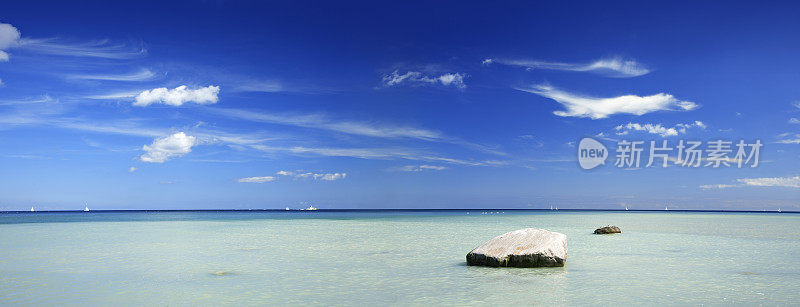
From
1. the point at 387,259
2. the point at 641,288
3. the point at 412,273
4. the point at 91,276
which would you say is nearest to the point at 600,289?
the point at 641,288

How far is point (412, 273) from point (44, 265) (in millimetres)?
12297

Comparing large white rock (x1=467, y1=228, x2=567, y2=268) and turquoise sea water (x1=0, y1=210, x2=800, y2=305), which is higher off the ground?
large white rock (x1=467, y1=228, x2=567, y2=268)

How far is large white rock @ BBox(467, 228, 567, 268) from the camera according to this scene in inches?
595

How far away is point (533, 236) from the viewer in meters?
16.2

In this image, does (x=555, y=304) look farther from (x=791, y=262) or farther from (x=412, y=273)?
(x=791, y=262)

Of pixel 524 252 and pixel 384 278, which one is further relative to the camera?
pixel 524 252

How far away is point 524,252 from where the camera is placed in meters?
15.1

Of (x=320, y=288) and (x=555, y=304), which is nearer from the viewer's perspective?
(x=555, y=304)

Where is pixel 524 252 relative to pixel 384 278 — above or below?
above

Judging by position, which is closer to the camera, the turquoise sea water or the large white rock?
the turquoise sea water

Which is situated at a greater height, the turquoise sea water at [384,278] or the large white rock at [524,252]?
the large white rock at [524,252]

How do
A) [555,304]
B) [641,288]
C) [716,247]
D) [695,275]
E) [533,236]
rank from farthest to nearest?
[716,247] → [533,236] → [695,275] → [641,288] → [555,304]

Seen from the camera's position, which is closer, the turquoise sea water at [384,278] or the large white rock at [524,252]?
the turquoise sea water at [384,278]

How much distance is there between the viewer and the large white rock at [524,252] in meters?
15.1
